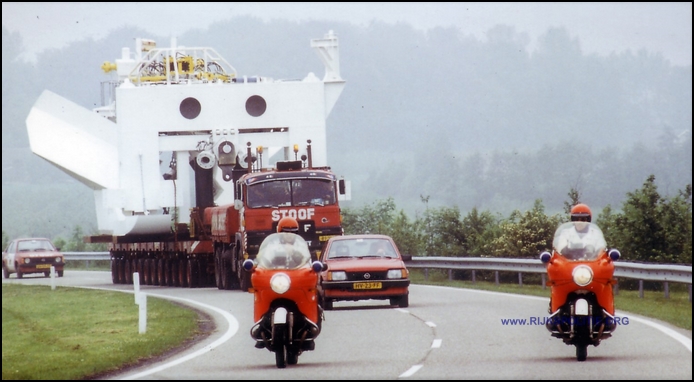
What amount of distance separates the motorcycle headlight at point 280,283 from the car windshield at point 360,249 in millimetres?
4609

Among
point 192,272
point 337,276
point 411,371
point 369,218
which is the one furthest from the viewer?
point 192,272

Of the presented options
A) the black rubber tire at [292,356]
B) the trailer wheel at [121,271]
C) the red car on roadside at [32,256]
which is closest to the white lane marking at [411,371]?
the black rubber tire at [292,356]

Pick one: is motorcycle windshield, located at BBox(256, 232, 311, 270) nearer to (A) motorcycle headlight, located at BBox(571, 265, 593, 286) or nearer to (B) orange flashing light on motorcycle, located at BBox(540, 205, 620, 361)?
(B) orange flashing light on motorcycle, located at BBox(540, 205, 620, 361)

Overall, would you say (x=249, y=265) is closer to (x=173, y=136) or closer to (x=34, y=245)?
(x=173, y=136)

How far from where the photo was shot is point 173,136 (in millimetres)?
31953

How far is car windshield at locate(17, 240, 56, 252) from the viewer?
43.8 m

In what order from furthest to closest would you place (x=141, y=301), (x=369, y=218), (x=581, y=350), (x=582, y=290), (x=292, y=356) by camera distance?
(x=369, y=218), (x=141, y=301), (x=292, y=356), (x=581, y=350), (x=582, y=290)

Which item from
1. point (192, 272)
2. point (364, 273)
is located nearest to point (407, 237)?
point (364, 273)

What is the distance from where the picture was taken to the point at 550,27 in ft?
614

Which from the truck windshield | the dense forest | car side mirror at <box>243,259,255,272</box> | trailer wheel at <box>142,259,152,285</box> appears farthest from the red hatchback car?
the dense forest

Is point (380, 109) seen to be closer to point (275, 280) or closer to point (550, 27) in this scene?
point (550, 27)

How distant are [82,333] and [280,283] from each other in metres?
16.9

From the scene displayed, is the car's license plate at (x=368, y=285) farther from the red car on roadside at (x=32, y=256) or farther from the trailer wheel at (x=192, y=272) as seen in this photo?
the red car on roadside at (x=32, y=256)

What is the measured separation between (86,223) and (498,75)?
290ft
